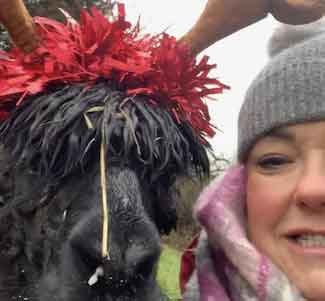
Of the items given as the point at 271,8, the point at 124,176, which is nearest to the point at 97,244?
the point at 124,176

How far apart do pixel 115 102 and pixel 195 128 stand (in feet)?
1.55

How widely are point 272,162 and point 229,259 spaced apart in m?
0.43

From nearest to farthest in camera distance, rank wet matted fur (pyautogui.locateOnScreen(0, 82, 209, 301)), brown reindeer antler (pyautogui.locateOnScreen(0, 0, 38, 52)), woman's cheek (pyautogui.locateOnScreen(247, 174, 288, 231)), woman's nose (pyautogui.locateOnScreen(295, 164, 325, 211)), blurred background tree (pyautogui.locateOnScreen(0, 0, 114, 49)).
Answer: woman's nose (pyautogui.locateOnScreen(295, 164, 325, 211)), woman's cheek (pyautogui.locateOnScreen(247, 174, 288, 231)), wet matted fur (pyautogui.locateOnScreen(0, 82, 209, 301)), brown reindeer antler (pyautogui.locateOnScreen(0, 0, 38, 52)), blurred background tree (pyautogui.locateOnScreen(0, 0, 114, 49))

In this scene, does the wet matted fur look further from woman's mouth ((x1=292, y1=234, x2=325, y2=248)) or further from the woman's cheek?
woman's mouth ((x1=292, y1=234, x2=325, y2=248))

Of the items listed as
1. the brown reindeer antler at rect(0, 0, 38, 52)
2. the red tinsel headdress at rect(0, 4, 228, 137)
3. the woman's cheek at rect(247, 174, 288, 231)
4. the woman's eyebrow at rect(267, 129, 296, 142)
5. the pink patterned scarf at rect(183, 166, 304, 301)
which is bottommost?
the pink patterned scarf at rect(183, 166, 304, 301)

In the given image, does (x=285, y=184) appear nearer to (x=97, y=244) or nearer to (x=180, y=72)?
(x=97, y=244)

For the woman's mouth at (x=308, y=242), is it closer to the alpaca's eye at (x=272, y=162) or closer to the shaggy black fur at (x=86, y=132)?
the alpaca's eye at (x=272, y=162)

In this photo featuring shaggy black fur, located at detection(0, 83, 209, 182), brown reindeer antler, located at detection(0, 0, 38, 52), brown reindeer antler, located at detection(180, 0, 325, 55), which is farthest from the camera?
brown reindeer antler, located at detection(180, 0, 325, 55)

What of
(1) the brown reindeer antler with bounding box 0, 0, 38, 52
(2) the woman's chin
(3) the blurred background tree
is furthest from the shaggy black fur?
(3) the blurred background tree

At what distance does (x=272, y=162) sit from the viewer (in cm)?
204

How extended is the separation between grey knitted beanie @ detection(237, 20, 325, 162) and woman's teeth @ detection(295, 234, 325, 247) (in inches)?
14.8

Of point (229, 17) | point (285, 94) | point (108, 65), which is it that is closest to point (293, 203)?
point (285, 94)

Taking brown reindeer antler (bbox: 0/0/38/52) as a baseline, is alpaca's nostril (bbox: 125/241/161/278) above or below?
below

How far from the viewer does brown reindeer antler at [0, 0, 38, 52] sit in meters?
2.67
